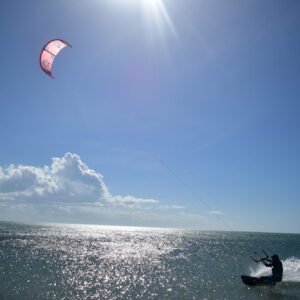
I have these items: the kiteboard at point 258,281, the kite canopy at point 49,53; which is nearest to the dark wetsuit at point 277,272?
the kiteboard at point 258,281

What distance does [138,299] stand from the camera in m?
21.7

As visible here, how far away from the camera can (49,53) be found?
1989cm

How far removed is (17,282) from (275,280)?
17.7 m

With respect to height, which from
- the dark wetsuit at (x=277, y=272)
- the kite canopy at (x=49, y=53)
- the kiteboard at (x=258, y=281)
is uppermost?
the kite canopy at (x=49, y=53)

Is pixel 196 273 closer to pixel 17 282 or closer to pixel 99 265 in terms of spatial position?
pixel 99 265

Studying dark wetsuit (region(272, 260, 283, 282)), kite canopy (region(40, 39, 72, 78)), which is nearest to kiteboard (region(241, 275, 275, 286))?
dark wetsuit (region(272, 260, 283, 282))

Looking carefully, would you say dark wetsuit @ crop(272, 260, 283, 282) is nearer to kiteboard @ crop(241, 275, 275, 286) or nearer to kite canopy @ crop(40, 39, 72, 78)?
kiteboard @ crop(241, 275, 275, 286)

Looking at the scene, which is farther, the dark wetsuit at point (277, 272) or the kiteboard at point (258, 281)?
the kiteboard at point (258, 281)

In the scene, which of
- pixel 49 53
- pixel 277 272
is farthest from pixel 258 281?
pixel 49 53

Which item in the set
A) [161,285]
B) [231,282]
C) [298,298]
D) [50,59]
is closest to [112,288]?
[161,285]

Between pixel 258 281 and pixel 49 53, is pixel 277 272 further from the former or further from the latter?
pixel 49 53

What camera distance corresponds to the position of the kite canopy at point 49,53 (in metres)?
18.4

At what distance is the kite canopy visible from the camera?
18.4 meters

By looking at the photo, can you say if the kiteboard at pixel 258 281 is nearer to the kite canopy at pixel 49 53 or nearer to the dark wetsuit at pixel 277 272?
the dark wetsuit at pixel 277 272
